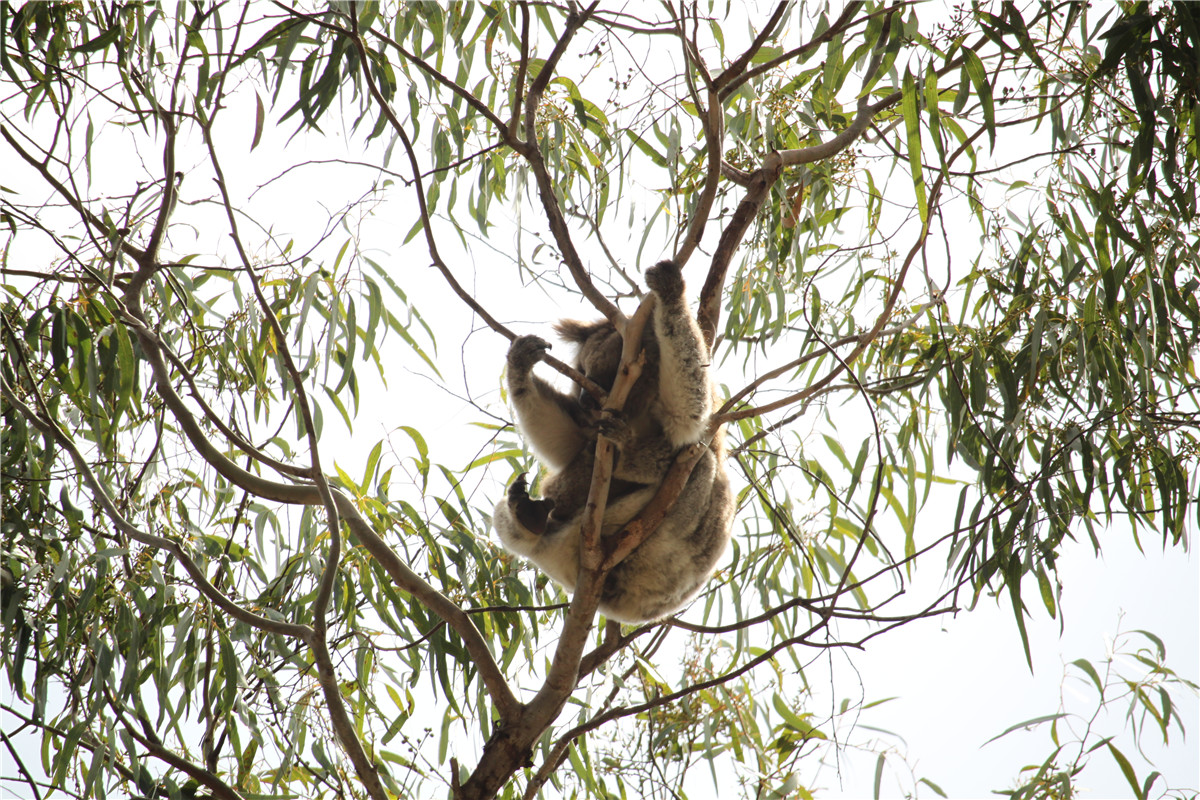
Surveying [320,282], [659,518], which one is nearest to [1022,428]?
[659,518]

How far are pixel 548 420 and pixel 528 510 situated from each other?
0.48 metres

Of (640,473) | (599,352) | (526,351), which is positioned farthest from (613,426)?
(599,352)

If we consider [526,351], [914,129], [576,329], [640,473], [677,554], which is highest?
[576,329]

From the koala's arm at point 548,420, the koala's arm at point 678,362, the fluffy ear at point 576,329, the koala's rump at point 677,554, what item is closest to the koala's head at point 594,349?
the fluffy ear at point 576,329

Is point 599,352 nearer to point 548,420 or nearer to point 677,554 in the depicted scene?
point 548,420

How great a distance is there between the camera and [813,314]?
3.46 m

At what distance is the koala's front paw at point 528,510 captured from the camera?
296cm

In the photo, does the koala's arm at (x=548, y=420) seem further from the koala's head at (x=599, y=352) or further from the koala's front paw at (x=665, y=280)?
the koala's front paw at (x=665, y=280)

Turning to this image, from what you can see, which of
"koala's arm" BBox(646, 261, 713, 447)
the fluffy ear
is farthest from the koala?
the fluffy ear

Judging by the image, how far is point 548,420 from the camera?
335 centimetres

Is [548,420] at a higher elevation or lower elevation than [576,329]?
lower

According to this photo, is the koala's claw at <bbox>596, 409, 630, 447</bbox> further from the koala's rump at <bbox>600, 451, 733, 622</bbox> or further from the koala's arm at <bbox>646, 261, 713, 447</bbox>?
the koala's rump at <bbox>600, 451, 733, 622</bbox>

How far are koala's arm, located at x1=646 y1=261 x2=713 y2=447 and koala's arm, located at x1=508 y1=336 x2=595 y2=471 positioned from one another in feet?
1.61

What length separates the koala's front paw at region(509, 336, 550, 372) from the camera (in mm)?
3047
